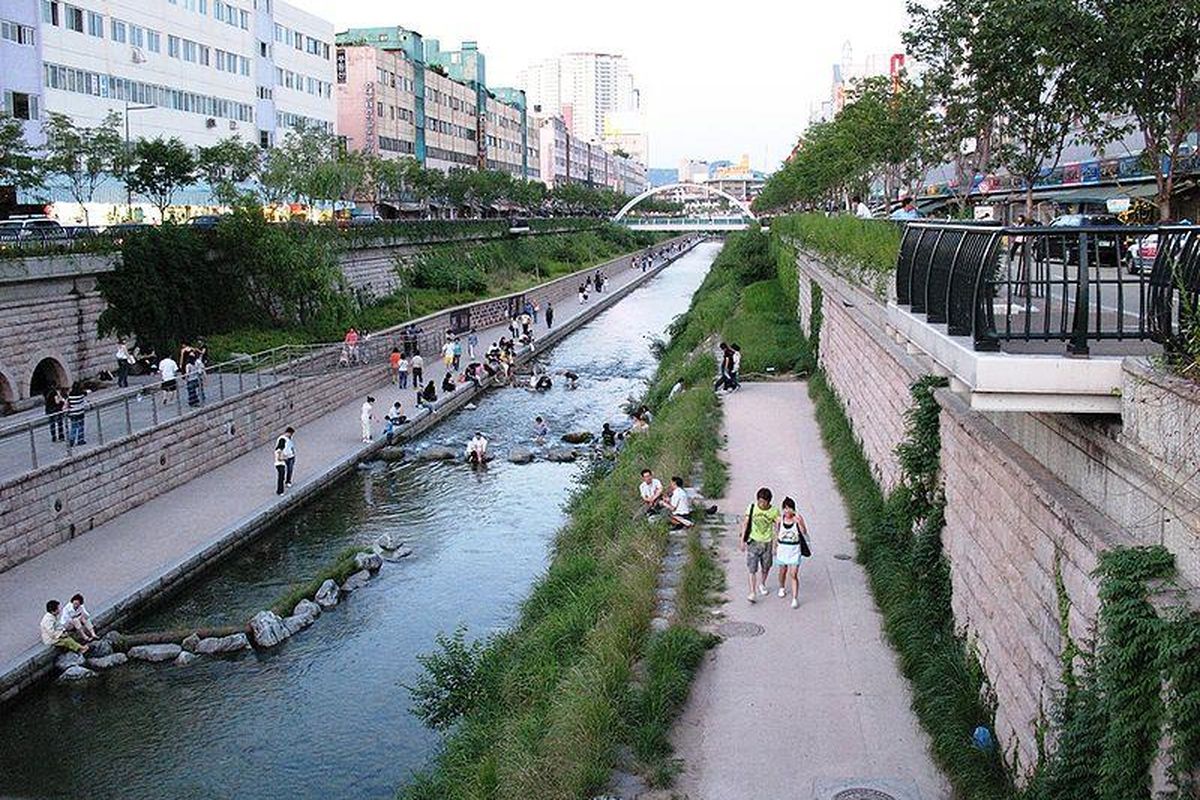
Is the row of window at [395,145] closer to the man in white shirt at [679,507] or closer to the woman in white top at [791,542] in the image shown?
the man in white shirt at [679,507]

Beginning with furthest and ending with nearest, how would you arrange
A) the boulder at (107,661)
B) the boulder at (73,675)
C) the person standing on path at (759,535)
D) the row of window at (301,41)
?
the row of window at (301,41), the boulder at (107,661), the boulder at (73,675), the person standing on path at (759,535)

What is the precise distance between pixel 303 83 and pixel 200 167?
22.9 metres

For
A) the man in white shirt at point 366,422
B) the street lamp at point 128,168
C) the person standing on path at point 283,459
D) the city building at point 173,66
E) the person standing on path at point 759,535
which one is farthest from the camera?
the city building at point 173,66

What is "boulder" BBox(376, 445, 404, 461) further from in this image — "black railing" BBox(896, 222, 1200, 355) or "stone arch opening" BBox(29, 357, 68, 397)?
"black railing" BBox(896, 222, 1200, 355)

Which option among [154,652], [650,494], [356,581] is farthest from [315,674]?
[650,494]

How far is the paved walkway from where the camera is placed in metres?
18.1

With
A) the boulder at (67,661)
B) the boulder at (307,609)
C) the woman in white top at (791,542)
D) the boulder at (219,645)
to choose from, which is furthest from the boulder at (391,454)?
the woman in white top at (791,542)

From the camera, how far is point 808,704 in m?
11.5

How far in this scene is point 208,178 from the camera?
49969mm

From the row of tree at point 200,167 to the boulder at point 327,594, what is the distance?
75.2ft

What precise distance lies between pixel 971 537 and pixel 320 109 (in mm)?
68263

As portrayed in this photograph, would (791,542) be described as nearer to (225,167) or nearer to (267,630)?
(267,630)

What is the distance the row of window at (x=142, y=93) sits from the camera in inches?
1832

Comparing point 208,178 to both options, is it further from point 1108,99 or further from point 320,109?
point 1108,99
